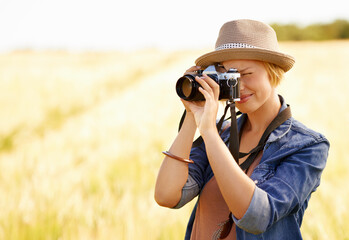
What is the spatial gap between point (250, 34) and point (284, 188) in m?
0.57

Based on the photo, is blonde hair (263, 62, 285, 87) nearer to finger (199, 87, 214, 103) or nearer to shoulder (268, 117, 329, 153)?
shoulder (268, 117, 329, 153)

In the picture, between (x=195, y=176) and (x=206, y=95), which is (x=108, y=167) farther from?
(x=206, y=95)

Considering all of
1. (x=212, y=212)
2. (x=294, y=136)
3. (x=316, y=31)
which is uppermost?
(x=294, y=136)

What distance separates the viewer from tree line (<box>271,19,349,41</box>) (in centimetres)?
4100

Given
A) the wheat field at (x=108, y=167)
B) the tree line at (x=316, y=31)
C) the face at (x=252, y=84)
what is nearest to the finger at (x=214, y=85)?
the face at (x=252, y=84)

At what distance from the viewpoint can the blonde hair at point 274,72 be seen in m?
1.38

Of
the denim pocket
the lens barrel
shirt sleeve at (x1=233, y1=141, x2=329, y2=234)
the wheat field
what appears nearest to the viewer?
shirt sleeve at (x1=233, y1=141, x2=329, y2=234)

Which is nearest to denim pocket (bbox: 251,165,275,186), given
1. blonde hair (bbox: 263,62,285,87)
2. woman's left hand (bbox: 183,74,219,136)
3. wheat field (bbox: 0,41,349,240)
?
woman's left hand (bbox: 183,74,219,136)

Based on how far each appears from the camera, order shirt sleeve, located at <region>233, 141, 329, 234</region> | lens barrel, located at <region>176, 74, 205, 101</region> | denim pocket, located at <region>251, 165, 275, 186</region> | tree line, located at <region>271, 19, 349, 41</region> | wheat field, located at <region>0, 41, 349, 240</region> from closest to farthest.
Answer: shirt sleeve, located at <region>233, 141, 329, 234</region> → denim pocket, located at <region>251, 165, 275, 186</region> → lens barrel, located at <region>176, 74, 205, 101</region> → wheat field, located at <region>0, 41, 349, 240</region> → tree line, located at <region>271, 19, 349, 41</region>

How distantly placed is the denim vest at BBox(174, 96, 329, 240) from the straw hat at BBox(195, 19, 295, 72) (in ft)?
0.77

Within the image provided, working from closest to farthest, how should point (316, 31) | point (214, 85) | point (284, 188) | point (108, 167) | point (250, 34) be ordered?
point (284, 188) < point (214, 85) < point (250, 34) < point (108, 167) < point (316, 31)

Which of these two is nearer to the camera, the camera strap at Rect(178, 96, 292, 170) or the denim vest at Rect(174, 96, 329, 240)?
the denim vest at Rect(174, 96, 329, 240)

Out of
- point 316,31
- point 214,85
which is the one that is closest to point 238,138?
point 214,85

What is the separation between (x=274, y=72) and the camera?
139 cm
